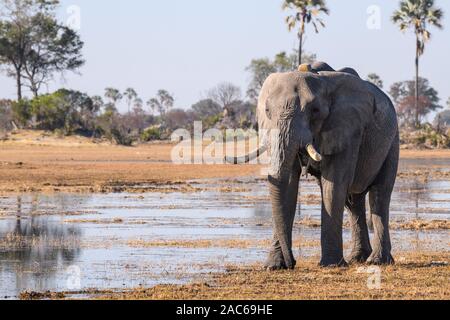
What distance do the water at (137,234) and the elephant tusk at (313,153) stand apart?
2.19m

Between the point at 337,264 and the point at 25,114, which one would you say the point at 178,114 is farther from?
the point at 337,264

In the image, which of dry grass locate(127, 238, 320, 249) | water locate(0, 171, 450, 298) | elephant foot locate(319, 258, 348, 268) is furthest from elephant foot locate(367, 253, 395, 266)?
dry grass locate(127, 238, 320, 249)

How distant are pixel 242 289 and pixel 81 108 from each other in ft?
248

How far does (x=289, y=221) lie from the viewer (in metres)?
15.6

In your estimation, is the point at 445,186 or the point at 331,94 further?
the point at 445,186

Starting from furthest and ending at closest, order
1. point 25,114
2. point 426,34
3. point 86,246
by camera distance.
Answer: point 426,34 < point 25,114 < point 86,246

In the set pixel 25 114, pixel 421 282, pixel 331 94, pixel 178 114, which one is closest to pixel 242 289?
pixel 421 282

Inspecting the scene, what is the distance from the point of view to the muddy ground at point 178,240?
13969 millimetres

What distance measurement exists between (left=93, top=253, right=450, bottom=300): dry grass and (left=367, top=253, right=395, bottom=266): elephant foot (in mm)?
341

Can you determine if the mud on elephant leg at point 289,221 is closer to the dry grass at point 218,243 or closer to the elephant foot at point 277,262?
the elephant foot at point 277,262

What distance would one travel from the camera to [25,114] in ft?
Answer: 252

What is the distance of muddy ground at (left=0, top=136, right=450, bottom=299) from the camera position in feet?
45.8

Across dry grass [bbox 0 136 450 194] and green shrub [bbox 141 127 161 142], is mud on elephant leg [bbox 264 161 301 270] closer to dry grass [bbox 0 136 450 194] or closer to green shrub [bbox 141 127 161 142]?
dry grass [bbox 0 136 450 194]
